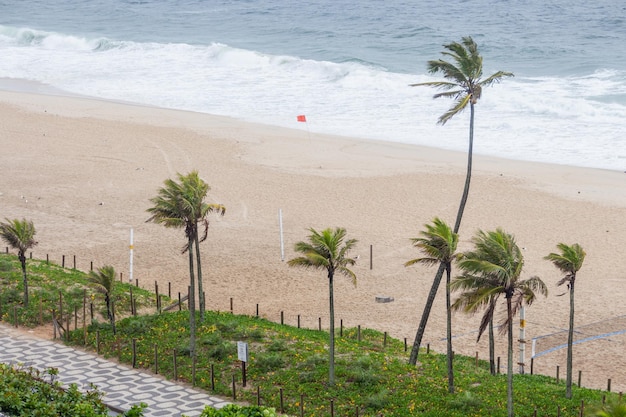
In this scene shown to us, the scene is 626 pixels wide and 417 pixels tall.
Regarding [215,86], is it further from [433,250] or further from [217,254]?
[433,250]

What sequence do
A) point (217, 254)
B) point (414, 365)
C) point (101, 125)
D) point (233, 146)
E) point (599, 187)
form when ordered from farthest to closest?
point (101, 125)
point (233, 146)
point (599, 187)
point (217, 254)
point (414, 365)

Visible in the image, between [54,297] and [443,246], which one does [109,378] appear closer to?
[54,297]

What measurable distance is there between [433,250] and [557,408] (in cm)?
441

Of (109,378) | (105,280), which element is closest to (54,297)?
(105,280)

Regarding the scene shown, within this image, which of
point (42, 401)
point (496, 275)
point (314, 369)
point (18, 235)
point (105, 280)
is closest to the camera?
point (42, 401)

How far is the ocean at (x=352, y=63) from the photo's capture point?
57.9 m

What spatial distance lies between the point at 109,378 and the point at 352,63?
57153mm

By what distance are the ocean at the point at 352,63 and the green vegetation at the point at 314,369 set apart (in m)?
27.5

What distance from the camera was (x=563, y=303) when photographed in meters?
32.0

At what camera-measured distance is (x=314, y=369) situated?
946 inches

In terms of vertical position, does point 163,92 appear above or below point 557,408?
above

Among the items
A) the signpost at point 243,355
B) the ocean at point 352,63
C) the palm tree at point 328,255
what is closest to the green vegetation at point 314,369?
the signpost at point 243,355

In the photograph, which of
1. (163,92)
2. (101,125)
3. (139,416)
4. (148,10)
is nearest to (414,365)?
(139,416)

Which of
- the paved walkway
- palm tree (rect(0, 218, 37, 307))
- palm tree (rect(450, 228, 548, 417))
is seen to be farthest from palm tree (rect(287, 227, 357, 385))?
palm tree (rect(0, 218, 37, 307))
